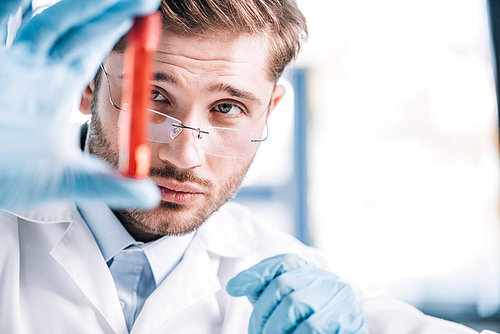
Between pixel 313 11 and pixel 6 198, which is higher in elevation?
pixel 313 11

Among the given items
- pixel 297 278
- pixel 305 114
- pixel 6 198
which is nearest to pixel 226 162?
pixel 297 278

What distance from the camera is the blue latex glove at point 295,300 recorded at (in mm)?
1056

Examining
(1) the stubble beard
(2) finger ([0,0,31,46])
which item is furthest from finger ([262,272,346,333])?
(2) finger ([0,0,31,46])

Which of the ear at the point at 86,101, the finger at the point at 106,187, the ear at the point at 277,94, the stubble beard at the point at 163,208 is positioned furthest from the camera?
the ear at the point at 277,94

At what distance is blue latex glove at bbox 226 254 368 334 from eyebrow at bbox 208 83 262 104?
0.55 meters

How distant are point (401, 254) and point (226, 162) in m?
2.79

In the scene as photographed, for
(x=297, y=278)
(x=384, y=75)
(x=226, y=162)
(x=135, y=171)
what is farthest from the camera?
(x=384, y=75)

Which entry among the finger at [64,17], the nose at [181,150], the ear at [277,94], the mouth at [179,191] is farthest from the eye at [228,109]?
the finger at [64,17]

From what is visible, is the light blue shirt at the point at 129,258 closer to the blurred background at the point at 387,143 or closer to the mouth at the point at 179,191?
the mouth at the point at 179,191

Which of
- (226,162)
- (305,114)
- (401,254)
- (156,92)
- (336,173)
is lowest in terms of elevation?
(401,254)

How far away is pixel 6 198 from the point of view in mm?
744

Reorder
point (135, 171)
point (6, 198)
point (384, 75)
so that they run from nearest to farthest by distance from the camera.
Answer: point (135, 171)
point (6, 198)
point (384, 75)

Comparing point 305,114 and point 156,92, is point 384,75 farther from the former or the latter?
point 156,92

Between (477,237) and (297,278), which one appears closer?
(297,278)
